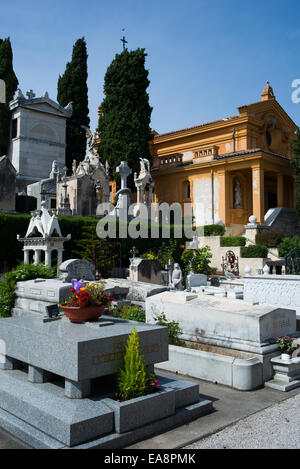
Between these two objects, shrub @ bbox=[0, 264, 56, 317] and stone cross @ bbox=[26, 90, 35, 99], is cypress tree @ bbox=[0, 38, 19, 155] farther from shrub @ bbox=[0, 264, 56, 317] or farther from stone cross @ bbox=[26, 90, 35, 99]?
shrub @ bbox=[0, 264, 56, 317]

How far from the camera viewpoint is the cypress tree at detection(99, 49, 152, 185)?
103 feet

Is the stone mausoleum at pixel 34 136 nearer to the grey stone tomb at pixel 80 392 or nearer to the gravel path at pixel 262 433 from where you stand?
the grey stone tomb at pixel 80 392

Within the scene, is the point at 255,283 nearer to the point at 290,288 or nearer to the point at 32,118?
the point at 290,288

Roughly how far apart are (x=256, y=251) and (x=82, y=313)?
17151 millimetres

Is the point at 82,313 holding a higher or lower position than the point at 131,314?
higher

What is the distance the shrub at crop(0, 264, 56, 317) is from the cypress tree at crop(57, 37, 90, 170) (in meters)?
24.8

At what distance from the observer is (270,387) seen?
6.14 metres

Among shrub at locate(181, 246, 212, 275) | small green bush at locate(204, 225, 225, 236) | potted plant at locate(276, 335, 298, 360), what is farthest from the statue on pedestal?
small green bush at locate(204, 225, 225, 236)

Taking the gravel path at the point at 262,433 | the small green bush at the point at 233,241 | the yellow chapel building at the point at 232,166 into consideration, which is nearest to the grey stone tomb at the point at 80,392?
the gravel path at the point at 262,433

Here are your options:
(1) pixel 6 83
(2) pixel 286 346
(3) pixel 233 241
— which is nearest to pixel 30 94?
(1) pixel 6 83

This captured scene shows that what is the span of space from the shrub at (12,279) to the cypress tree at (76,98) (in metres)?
24.8

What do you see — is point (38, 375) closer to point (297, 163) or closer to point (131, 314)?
point (131, 314)

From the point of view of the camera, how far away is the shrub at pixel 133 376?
4.44m

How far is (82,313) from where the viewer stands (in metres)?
5.24
